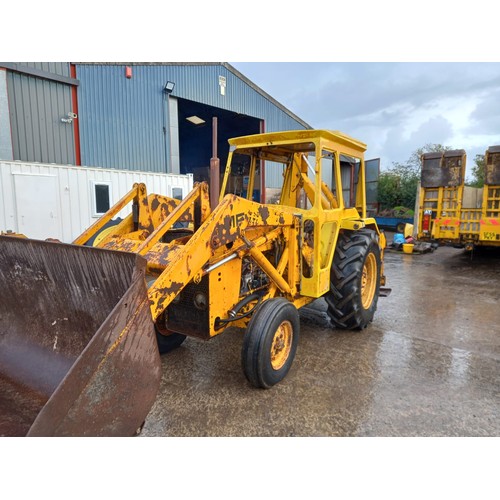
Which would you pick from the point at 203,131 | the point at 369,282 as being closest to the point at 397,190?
the point at 203,131

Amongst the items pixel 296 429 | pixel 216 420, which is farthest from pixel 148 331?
pixel 296 429

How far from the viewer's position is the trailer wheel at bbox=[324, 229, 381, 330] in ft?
13.1

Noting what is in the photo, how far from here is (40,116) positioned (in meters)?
8.80

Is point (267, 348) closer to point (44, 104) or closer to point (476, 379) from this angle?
point (476, 379)

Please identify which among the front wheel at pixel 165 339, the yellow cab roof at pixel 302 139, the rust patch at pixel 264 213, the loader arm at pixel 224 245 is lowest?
the front wheel at pixel 165 339

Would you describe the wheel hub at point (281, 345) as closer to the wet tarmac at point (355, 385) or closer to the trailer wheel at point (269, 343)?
the trailer wheel at point (269, 343)

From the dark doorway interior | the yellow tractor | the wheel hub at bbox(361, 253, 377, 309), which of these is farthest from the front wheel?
the dark doorway interior

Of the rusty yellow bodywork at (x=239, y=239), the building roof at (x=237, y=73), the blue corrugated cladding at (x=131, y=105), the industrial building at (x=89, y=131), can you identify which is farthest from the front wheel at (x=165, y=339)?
the building roof at (x=237, y=73)

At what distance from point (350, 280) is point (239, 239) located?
62.5 inches

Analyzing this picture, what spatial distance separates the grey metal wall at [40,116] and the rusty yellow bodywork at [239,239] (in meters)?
6.89

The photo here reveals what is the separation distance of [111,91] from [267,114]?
664 centimetres

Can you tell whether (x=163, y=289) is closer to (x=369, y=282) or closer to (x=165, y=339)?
(x=165, y=339)

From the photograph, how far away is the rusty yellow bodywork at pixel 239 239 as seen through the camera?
259cm

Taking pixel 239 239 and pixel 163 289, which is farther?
pixel 239 239
